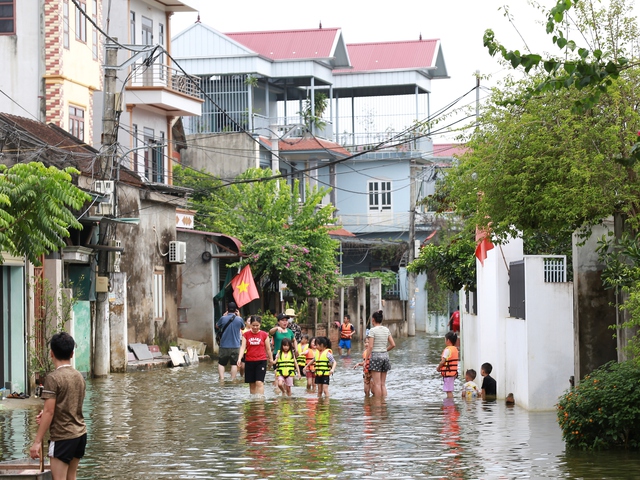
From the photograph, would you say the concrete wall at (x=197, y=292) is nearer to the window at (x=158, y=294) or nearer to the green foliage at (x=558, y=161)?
the window at (x=158, y=294)

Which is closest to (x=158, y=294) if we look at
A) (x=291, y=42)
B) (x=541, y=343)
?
(x=541, y=343)

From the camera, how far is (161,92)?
40750 mm

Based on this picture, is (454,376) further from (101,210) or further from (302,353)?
(101,210)

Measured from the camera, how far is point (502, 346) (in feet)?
74.0

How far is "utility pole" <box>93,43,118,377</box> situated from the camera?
1154 inches

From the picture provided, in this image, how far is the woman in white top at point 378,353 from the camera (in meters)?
22.9

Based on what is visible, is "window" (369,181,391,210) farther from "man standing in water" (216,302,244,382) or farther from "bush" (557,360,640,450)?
"bush" (557,360,640,450)

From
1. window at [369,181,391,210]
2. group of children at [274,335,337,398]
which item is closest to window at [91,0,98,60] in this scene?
group of children at [274,335,337,398]

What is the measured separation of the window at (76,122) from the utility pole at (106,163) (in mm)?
6844

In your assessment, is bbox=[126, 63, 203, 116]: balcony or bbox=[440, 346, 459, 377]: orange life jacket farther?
bbox=[126, 63, 203, 116]: balcony

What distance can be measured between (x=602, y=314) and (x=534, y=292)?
5.05 feet

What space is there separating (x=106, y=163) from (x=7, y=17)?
811 cm

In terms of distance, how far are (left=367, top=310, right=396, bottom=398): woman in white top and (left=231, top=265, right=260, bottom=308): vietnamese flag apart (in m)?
18.6

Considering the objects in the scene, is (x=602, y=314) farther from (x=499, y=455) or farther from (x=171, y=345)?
(x=171, y=345)
